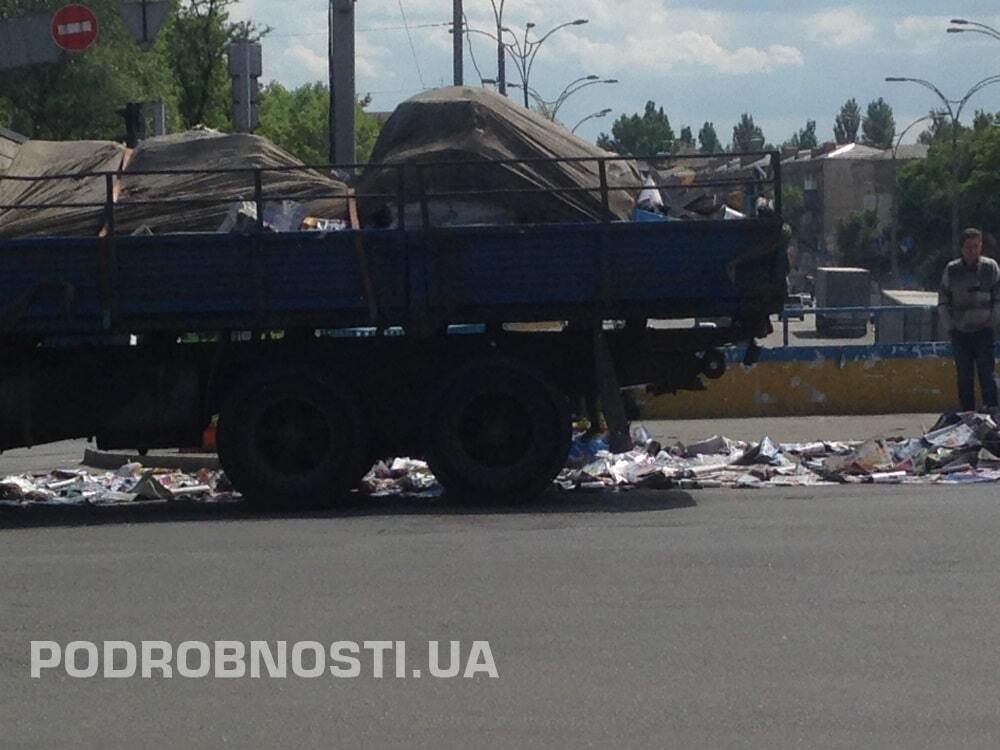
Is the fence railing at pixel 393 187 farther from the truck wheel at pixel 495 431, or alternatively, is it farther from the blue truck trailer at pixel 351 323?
the truck wheel at pixel 495 431

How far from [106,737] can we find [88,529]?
5.73 meters

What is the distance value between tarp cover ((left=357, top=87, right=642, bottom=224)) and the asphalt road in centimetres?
222

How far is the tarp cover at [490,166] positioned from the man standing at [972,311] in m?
3.47

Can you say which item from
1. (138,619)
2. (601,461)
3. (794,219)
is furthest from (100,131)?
(794,219)

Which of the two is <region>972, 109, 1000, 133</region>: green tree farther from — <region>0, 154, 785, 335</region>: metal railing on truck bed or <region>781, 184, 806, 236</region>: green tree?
<region>0, 154, 785, 335</region>: metal railing on truck bed

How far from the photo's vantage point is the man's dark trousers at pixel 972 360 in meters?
15.1

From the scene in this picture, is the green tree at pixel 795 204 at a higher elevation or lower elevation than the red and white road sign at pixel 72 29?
higher

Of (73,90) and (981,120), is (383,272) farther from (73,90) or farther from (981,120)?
(981,120)

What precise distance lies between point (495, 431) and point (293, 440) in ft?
4.79

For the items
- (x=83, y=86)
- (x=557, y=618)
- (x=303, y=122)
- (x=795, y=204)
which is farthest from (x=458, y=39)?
(x=795, y=204)

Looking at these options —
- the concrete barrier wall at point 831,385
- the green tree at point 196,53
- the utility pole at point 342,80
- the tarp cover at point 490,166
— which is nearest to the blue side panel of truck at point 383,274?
the tarp cover at point 490,166

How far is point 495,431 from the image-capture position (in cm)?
1262

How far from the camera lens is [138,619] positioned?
8.10 metres

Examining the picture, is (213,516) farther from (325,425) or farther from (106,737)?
(106,737)
